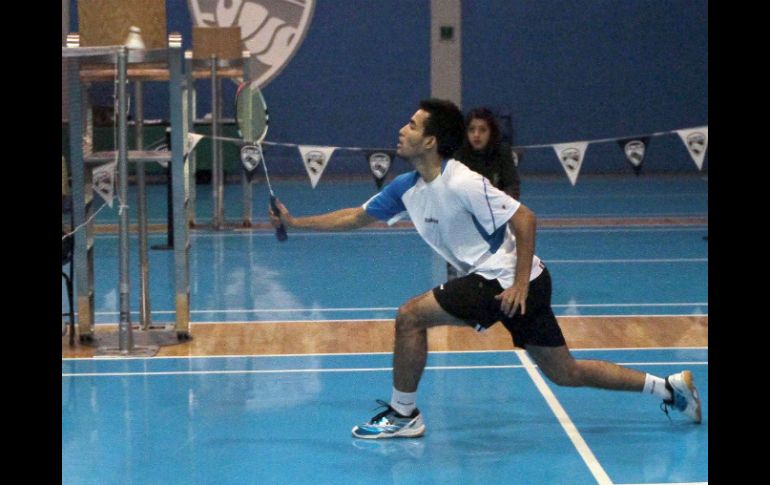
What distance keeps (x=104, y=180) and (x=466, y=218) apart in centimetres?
280

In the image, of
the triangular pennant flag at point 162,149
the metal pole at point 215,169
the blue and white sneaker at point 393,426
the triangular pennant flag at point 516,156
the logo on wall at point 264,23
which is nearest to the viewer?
the blue and white sneaker at point 393,426

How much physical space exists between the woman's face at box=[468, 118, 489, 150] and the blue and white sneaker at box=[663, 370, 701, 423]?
286cm

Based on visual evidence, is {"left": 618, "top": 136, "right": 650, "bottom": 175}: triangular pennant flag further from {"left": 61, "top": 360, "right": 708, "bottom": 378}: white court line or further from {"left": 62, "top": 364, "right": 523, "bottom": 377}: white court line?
{"left": 62, "top": 364, "right": 523, "bottom": 377}: white court line

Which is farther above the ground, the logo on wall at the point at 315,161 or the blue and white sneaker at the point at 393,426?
the logo on wall at the point at 315,161

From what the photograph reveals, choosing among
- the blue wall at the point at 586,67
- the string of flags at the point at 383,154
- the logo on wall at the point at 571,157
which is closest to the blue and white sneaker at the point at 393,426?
the string of flags at the point at 383,154

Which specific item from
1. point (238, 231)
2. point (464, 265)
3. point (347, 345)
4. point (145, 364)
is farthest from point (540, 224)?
point (464, 265)

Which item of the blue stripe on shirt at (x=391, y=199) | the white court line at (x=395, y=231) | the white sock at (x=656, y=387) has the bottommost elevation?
the white sock at (x=656, y=387)

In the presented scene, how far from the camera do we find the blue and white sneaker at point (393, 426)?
5969 mm

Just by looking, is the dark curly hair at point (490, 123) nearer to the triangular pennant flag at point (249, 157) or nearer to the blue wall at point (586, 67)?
the triangular pennant flag at point (249, 157)

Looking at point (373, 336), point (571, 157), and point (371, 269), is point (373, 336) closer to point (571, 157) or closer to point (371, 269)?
point (371, 269)

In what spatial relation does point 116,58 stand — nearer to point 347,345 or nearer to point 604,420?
point 347,345

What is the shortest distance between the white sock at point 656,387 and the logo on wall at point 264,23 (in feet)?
47.5

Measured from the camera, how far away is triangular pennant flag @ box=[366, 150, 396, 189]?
1062cm

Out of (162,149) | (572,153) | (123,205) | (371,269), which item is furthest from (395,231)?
(123,205)
